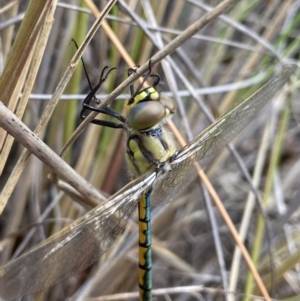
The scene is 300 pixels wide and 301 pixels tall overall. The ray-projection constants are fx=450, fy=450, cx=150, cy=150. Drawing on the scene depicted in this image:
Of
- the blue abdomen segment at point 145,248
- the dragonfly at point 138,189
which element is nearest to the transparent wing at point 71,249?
the dragonfly at point 138,189

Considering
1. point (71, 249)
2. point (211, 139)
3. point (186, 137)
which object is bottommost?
point (71, 249)

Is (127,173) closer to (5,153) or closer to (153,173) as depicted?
(153,173)

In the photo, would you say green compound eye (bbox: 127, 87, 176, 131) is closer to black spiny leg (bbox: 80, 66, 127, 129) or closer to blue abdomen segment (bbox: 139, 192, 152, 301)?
black spiny leg (bbox: 80, 66, 127, 129)

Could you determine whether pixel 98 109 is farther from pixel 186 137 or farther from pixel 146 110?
pixel 186 137

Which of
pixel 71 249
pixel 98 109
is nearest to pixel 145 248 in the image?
pixel 71 249

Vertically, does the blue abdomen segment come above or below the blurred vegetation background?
below

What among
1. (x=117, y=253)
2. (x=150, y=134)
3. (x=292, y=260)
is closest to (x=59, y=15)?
(x=150, y=134)

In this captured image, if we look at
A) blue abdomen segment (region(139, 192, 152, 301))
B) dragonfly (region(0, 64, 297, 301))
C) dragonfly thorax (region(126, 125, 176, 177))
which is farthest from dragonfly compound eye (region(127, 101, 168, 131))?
blue abdomen segment (region(139, 192, 152, 301))
